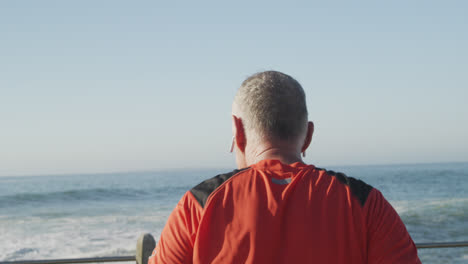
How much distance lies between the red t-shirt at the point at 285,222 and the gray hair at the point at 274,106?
0.13 metres

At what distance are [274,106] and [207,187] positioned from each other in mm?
311

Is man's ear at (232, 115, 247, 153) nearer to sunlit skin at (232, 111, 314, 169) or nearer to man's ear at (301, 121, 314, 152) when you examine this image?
sunlit skin at (232, 111, 314, 169)

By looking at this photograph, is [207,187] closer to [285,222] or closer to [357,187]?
[285,222]

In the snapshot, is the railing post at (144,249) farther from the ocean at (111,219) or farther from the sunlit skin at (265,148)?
the ocean at (111,219)

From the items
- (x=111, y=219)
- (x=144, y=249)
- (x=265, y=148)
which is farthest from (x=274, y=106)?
(x=111, y=219)

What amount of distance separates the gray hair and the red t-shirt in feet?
0.44

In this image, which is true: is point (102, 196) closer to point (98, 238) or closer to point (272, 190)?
point (98, 238)

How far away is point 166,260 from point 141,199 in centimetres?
2684

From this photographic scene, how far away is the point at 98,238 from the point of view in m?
15.1

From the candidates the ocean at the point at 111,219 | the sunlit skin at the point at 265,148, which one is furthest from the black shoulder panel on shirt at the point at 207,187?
the ocean at the point at 111,219

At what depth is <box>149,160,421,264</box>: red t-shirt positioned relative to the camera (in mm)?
1224

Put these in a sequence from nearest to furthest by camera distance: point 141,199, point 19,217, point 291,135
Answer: point 291,135 → point 19,217 → point 141,199

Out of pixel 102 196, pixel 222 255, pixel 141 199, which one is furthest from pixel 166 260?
pixel 102 196

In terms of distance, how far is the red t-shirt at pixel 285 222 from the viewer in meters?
1.22
